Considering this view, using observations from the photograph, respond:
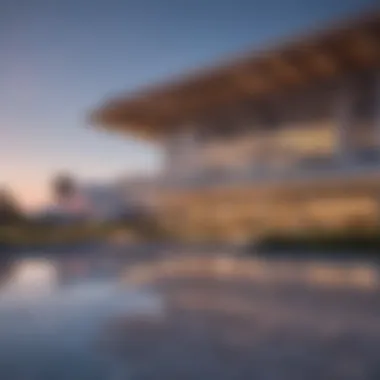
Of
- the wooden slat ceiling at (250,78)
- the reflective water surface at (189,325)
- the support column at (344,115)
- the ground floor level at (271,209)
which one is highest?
the wooden slat ceiling at (250,78)

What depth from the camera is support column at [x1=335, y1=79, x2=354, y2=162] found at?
1257cm

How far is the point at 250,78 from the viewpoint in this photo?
510 inches

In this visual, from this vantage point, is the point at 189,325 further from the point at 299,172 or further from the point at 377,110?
the point at 377,110

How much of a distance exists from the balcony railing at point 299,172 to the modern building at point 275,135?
3cm

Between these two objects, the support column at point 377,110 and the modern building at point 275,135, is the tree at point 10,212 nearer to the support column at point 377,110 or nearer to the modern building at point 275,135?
the modern building at point 275,135

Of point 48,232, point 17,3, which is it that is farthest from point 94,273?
point 48,232

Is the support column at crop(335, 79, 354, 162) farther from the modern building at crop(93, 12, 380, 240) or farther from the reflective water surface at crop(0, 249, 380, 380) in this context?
the reflective water surface at crop(0, 249, 380, 380)

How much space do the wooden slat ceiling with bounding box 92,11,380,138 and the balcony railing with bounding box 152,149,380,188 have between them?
7.97 feet

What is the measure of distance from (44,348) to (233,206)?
38.1ft

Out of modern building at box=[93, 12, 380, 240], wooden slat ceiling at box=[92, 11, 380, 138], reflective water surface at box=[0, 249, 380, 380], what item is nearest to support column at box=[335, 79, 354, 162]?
modern building at box=[93, 12, 380, 240]

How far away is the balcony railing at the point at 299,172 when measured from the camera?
466 inches

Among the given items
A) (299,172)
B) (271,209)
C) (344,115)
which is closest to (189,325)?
(299,172)

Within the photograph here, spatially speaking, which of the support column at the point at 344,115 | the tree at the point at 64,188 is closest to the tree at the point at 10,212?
the tree at the point at 64,188

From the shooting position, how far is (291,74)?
12.7 metres
